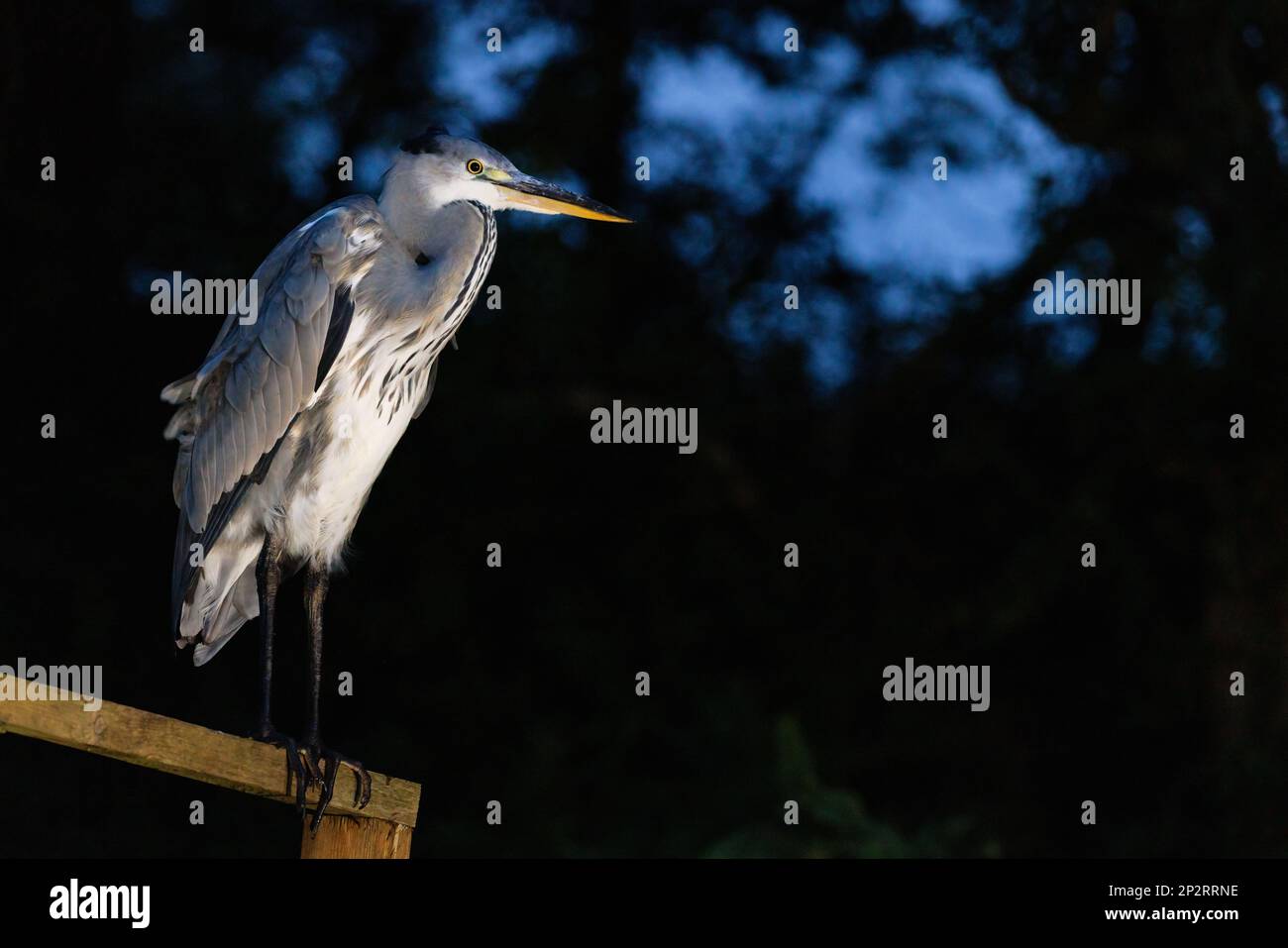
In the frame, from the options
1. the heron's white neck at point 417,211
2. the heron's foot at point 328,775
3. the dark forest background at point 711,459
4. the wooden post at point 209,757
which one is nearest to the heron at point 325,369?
the heron's white neck at point 417,211

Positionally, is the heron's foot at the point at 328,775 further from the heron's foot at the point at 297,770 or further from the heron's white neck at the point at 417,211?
the heron's white neck at the point at 417,211

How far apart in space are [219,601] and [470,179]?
108 cm

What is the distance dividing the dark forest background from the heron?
299 centimetres

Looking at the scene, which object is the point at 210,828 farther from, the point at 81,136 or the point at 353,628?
the point at 81,136

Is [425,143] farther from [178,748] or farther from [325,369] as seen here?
[178,748]

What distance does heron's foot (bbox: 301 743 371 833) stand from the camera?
115 inches

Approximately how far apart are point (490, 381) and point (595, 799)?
1.82m

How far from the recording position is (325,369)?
3367 mm

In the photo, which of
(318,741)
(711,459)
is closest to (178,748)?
(318,741)

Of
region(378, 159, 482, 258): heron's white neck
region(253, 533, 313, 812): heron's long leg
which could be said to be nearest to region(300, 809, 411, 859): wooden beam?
region(253, 533, 313, 812): heron's long leg

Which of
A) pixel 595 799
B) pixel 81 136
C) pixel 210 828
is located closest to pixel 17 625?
pixel 210 828

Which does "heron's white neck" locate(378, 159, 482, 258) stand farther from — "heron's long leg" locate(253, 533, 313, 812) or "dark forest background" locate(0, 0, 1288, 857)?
"dark forest background" locate(0, 0, 1288, 857)

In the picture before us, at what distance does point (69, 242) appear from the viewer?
6465 millimetres

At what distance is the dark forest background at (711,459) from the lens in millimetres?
6508
